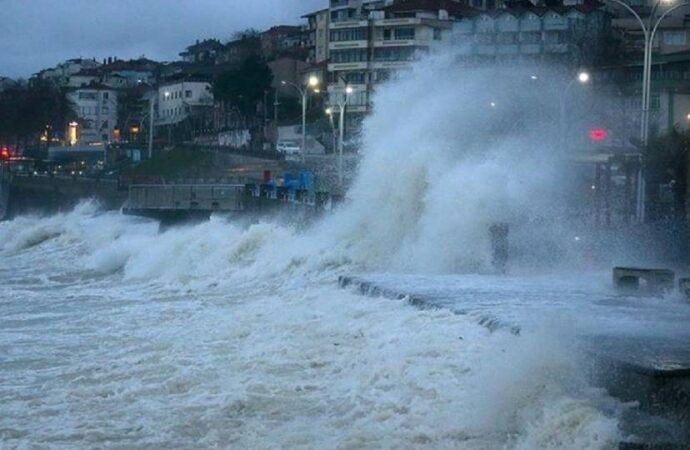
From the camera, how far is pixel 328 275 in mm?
23891

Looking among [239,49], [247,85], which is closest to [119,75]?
[239,49]

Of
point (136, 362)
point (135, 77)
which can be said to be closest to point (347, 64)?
point (136, 362)

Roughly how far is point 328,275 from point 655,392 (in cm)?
1428

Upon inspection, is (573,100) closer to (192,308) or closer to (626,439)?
(192,308)

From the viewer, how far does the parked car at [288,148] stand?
62.7 meters

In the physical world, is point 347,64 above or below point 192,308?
above

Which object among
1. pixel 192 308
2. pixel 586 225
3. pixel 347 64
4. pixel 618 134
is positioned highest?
pixel 347 64

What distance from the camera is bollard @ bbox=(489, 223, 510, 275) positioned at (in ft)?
70.0

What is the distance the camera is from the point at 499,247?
21516 millimetres

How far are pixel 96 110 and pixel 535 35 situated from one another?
74.5 meters

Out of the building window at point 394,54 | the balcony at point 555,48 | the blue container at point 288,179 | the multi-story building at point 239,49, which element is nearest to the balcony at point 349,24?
the building window at point 394,54

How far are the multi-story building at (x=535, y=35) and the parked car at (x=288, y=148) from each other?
34.8 ft

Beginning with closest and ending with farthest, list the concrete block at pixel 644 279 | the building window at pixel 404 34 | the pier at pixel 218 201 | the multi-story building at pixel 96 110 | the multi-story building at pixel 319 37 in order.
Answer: the concrete block at pixel 644 279, the pier at pixel 218 201, the building window at pixel 404 34, the multi-story building at pixel 319 37, the multi-story building at pixel 96 110

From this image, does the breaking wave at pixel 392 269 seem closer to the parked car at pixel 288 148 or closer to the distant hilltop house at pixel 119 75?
the parked car at pixel 288 148
